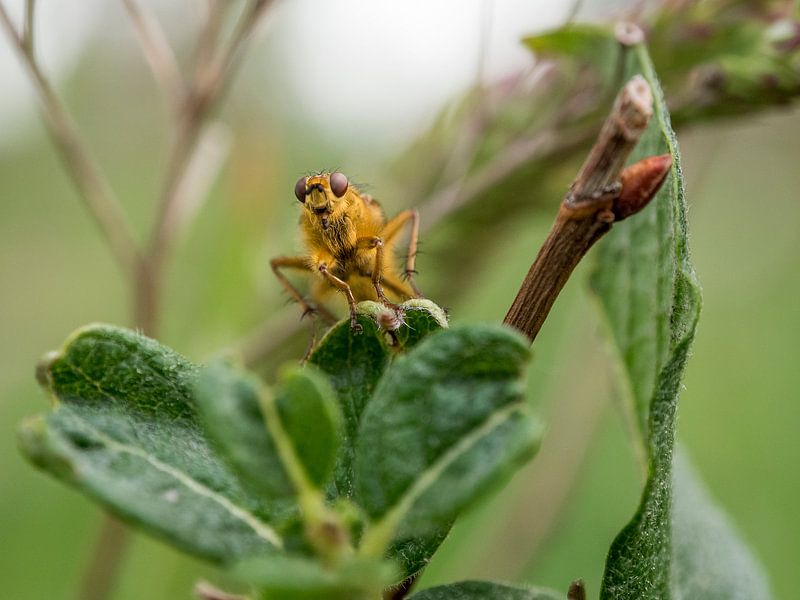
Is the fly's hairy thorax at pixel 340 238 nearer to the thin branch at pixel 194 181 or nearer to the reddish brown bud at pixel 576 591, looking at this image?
the thin branch at pixel 194 181

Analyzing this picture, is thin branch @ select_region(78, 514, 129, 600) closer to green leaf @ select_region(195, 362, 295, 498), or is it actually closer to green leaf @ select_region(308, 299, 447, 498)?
green leaf @ select_region(308, 299, 447, 498)

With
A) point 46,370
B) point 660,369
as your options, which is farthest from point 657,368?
point 46,370

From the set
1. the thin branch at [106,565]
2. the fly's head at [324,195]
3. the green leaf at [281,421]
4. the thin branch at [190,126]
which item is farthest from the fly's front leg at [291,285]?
the green leaf at [281,421]

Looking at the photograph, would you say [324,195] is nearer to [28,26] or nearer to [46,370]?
[28,26]

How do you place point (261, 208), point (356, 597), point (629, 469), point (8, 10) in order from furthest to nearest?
point (629, 469) < point (261, 208) < point (8, 10) < point (356, 597)

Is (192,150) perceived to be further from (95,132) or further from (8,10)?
(95,132)

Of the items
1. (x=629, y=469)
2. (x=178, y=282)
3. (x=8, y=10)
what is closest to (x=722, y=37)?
(x=8, y=10)

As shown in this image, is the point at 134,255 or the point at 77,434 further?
the point at 134,255
